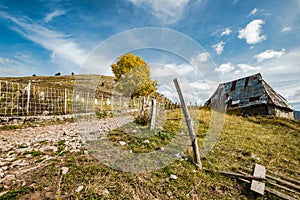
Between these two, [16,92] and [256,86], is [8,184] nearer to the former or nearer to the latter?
[16,92]

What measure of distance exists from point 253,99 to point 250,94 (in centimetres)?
105

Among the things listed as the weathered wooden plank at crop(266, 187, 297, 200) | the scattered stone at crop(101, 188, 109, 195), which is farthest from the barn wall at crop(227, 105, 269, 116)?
the scattered stone at crop(101, 188, 109, 195)

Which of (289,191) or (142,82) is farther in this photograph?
(142,82)

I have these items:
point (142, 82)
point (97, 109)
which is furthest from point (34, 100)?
point (142, 82)

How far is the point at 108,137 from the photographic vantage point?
19.4ft

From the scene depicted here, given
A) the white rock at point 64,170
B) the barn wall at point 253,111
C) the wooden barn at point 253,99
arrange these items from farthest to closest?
1. the barn wall at point 253,111
2. the wooden barn at point 253,99
3. the white rock at point 64,170

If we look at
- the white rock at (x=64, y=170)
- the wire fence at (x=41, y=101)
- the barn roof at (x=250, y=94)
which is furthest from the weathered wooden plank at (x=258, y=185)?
the barn roof at (x=250, y=94)

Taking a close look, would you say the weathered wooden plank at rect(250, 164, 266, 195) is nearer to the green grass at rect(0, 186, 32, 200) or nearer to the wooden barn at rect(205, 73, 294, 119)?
the green grass at rect(0, 186, 32, 200)

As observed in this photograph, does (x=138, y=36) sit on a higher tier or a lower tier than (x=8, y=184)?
higher

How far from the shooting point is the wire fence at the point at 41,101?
403 inches

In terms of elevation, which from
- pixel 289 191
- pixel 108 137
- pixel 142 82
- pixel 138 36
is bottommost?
pixel 289 191

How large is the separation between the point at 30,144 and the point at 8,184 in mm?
2690

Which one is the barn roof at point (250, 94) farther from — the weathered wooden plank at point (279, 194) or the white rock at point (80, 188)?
the white rock at point (80, 188)

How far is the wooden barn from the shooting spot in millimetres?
18469
